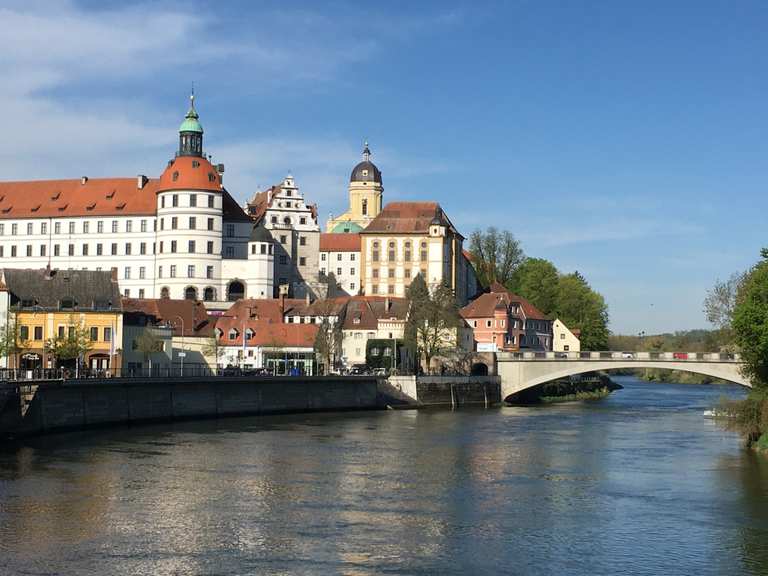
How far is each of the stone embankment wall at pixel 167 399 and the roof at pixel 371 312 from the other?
19.3 metres

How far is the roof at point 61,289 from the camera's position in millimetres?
75000

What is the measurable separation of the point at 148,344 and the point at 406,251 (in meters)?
49.8

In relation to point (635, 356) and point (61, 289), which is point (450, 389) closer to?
point (635, 356)

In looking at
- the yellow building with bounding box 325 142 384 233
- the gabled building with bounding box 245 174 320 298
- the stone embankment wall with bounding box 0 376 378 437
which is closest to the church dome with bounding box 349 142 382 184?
the yellow building with bounding box 325 142 384 233

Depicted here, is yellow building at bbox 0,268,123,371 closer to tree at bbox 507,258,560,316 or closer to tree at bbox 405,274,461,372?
tree at bbox 405,274,461,372

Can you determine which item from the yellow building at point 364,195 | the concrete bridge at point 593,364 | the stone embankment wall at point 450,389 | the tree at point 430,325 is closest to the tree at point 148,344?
the stone embankment wall at point 450,389

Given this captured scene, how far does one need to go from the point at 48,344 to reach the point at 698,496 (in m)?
45.6

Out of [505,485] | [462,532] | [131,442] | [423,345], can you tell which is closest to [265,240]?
[423,345]

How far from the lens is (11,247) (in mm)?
121375

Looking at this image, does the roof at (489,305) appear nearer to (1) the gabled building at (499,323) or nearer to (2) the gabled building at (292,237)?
(1) the gabled building at (499,323)

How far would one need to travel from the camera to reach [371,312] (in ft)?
333

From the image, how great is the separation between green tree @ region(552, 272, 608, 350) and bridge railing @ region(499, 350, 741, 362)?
36140mm

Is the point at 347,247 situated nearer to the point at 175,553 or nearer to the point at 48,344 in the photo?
the point at 48,344

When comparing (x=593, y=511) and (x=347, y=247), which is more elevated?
(x=347, y=247)
